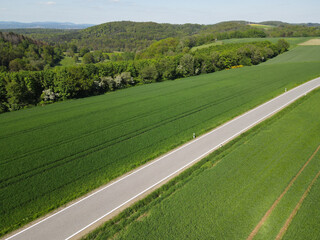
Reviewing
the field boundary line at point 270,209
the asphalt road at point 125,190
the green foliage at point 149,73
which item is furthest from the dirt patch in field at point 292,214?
the green foliage at point 149,73

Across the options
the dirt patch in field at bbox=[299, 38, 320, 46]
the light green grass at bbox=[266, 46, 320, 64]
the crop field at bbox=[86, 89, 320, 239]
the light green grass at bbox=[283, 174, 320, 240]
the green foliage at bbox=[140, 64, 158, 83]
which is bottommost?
the green foliage at bbox=[140, 64, 158, 83]

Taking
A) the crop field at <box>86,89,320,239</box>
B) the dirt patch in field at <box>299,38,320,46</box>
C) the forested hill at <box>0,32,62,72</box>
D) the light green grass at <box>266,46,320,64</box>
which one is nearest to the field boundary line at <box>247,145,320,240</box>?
the crop field at <box>86,89,320,239</box>

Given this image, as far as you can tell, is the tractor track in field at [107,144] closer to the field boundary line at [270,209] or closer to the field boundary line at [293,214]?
the field boundary line at [270,209]

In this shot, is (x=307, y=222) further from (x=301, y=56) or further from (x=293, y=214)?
(x=301, y=56)

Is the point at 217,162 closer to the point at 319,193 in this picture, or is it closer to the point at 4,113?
the point at 319,193

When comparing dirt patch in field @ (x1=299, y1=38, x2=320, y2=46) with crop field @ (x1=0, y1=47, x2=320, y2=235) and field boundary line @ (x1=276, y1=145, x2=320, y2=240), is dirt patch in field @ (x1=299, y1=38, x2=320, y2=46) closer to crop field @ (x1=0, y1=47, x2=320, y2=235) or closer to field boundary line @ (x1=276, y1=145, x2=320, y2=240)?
crop field @ (x1=0, y1=47, x2=320, y2=235)

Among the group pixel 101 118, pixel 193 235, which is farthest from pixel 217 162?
pixel 101 118

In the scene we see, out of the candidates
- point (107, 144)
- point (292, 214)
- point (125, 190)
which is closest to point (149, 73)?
point (107, 144)
